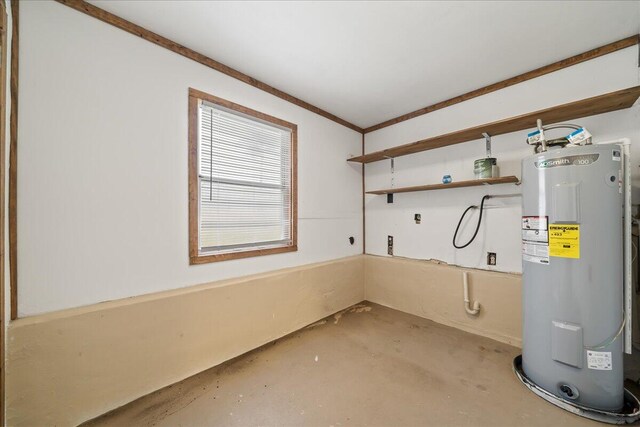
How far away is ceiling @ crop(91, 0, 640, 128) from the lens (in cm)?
159

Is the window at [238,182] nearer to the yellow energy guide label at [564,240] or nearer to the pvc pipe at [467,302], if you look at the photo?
the pvc pipe at [467,302]

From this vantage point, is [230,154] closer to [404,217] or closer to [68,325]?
[68,325]

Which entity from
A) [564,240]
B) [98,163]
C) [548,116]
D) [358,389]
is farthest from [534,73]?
[98,163]

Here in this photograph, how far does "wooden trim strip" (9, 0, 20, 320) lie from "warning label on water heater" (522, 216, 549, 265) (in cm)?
329

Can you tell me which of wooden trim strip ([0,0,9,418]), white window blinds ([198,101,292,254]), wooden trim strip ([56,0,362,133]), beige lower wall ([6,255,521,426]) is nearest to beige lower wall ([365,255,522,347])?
beige lower wall ([6,255,521,426])

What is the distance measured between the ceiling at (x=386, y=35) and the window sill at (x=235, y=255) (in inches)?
68.9

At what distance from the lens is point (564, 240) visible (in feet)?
5.17

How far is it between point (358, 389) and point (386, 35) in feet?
8.78

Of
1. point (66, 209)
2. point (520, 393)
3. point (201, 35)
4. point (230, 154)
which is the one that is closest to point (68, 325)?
point (66, 209)

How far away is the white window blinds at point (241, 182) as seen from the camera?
2.12m

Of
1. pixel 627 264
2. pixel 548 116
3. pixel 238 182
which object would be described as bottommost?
pixel 627 264

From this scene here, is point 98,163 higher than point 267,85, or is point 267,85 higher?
point 267,85

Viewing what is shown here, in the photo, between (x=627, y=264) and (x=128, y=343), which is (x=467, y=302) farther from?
(x=128, y=343)

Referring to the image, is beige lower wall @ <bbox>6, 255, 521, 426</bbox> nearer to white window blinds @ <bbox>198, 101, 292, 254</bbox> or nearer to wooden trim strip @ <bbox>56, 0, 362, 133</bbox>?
white window blinds @ <bbox>198, 101, 292, 254</bbox>
